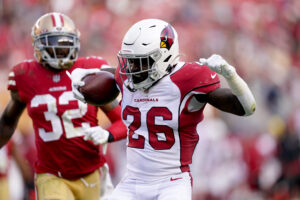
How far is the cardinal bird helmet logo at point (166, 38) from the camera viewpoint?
407 centimetres

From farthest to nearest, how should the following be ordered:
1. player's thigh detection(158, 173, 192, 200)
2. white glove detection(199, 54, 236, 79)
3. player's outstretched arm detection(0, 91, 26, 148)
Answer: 1. player's outstretched arm detection(0, 91, 26, 148)
2. player's thigh detection(158, 173, 192, 200)
3. white glove detection(199, 54, 236, 79)

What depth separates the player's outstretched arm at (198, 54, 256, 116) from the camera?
3.72 metres

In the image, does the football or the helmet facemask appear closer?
the football

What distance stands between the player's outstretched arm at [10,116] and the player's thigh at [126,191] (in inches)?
49.9

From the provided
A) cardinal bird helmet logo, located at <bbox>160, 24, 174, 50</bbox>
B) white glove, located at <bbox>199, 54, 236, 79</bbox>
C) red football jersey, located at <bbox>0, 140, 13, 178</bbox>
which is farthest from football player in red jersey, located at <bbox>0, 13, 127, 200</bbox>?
red football jersey, located at <bbox>0, 140, 13, 178</bbox>

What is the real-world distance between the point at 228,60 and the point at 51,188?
7555mm

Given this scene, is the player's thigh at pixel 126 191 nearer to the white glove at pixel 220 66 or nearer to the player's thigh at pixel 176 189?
the player's thigh at pixel 176 189

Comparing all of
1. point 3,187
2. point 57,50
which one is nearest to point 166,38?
point 57,50

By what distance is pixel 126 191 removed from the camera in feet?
13.6

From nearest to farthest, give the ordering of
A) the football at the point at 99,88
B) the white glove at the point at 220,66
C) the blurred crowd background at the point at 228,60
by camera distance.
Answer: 1. the white glove at the point at 220,66
2. the football at the point at 99,88
3. the blurred crowd background at the point at 228,60

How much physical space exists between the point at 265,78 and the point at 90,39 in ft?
10.9

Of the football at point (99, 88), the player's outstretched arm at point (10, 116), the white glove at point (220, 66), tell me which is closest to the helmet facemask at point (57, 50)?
the player's outstretched arm at point (10, 116)

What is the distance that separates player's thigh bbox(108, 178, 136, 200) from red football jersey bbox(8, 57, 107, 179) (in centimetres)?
86

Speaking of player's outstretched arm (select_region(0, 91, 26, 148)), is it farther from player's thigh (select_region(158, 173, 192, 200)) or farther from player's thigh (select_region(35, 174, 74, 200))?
player's thigh (select_region(158, 173, 192, 200))
